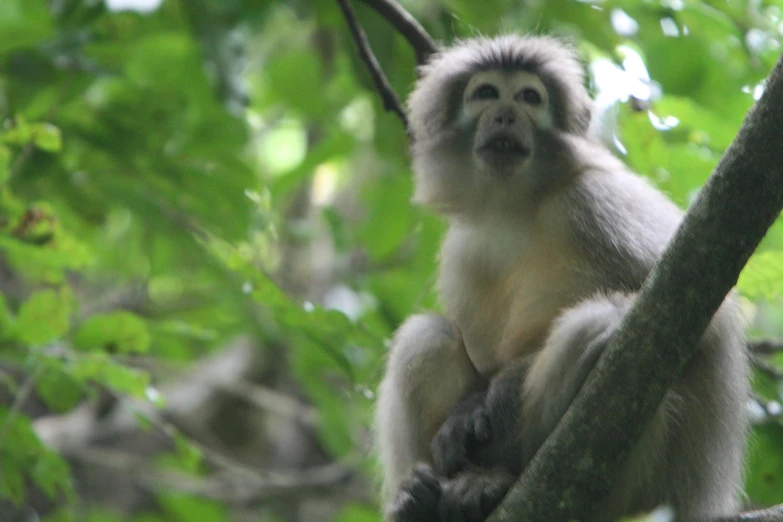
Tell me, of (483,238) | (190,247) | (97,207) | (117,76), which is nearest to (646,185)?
(483,238)

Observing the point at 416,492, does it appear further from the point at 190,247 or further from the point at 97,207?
the point at 97,207

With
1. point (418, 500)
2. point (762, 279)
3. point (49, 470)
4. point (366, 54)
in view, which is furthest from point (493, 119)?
point (49, 470)

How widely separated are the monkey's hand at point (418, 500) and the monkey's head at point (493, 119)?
1.74 meters

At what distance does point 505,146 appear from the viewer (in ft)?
18.0

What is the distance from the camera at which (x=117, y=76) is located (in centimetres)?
616

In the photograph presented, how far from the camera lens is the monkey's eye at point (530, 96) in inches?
224

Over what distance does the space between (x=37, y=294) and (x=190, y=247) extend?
1174 millimetres

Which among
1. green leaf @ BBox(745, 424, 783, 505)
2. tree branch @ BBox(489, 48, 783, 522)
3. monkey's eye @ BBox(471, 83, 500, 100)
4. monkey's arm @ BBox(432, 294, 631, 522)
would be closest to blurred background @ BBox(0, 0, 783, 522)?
green leaf @ BBox(745, 424, 783, 505)

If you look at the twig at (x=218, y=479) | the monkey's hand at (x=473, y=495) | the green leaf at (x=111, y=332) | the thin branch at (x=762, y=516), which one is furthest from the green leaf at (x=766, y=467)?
the twig at (x=218, y=479)

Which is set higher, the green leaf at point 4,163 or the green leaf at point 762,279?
the green leaf at point 762,279

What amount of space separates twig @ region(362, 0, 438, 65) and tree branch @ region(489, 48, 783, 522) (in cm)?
287

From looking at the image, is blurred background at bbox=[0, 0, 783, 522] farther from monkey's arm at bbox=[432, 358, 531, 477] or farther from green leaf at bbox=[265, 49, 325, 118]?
monkey's arm at bbox=[432, 358, 531, 477]

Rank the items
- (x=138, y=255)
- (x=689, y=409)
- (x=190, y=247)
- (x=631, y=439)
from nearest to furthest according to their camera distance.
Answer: (x=631, y=439) < (x=689, y=409) < (x=190, y=247) < (x=138, y=255)

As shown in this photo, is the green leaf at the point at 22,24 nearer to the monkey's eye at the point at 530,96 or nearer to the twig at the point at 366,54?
the twig at the point at 366,54
